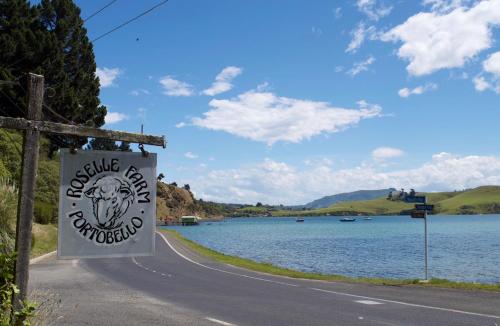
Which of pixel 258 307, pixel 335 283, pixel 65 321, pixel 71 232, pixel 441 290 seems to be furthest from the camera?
pixel 335 283

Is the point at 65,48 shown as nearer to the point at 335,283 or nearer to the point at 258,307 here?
the point at 335,283

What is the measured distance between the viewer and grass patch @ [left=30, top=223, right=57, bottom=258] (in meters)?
29.2

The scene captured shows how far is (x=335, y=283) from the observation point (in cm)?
2052

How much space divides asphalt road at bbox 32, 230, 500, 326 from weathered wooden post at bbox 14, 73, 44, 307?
201 inches

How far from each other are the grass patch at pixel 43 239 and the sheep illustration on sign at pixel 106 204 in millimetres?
23029

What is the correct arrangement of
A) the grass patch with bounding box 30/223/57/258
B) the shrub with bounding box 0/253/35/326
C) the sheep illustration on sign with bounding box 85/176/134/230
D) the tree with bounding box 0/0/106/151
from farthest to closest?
the tree with bounding box 0/0/106/151 → the grass patch with bounding box 30/223/57/258 → the sheep illustration on sign with bounding box 85/176/134/230 → the shrub with bounding box 0/253/35/326

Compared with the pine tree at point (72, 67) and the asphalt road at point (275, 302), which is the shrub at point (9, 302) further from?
the pine tree at point (72, 67)

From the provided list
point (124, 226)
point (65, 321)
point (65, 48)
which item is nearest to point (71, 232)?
point (124, 226)

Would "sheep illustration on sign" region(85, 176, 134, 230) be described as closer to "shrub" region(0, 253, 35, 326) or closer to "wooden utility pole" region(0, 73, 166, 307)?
"wooden utility pole" region(0, 73, 166, 307)

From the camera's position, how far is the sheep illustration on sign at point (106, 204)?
658 centimetres

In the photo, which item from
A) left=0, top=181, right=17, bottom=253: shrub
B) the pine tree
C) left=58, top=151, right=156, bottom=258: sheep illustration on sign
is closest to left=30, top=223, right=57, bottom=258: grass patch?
the pine tree

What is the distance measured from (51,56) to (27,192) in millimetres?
35370

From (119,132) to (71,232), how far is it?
147cm

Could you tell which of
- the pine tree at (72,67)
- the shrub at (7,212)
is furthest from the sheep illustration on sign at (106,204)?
the pine tree at (72,67)
